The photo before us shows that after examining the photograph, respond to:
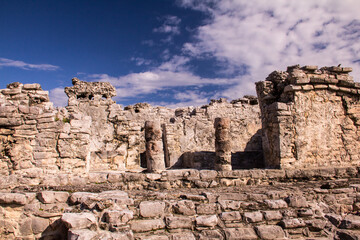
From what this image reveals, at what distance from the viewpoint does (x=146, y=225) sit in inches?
152

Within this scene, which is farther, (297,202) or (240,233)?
(297,202)

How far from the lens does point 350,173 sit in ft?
21.3

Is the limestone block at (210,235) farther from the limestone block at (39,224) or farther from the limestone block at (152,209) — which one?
the limestone block at (39,224)

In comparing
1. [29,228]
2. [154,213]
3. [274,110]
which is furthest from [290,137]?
[29,228]

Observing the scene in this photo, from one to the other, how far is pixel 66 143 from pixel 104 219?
2935mm

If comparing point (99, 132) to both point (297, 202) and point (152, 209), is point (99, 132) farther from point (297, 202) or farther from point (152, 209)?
point (297, 202)

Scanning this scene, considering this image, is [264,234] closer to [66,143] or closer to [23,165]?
[66,143]

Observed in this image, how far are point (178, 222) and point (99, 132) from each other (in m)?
7.66

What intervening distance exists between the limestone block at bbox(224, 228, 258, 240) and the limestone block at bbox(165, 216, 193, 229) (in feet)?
1.90

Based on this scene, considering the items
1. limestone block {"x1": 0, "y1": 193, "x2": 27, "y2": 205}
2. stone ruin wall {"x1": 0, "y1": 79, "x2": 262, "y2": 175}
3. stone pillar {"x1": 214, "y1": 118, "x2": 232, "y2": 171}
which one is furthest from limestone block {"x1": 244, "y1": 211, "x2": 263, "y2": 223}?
stone ruin wall {"x1": 0, "y1": 79, "x2": 262, "y2": 175}

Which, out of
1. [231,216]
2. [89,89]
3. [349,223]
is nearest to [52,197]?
[231,216]

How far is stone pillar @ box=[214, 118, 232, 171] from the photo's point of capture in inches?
293

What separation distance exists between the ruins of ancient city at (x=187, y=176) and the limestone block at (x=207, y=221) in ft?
0.05

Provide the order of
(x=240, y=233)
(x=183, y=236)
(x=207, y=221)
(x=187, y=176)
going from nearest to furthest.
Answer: (x=183, y=236)
(x=240, y=233)
(x=207, y=221)
(x=187, y=176)
